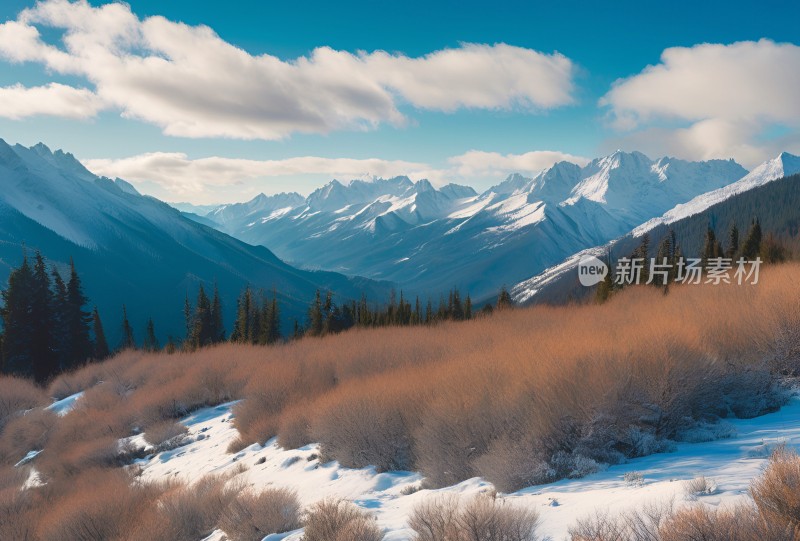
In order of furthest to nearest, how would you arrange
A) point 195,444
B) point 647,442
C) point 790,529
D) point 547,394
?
point 195,444 → point 547,394 → point 647,442 → point 790,529

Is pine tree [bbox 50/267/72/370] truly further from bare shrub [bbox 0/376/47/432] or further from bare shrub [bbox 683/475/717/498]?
bare shrub [bbox 683/475/717/498]

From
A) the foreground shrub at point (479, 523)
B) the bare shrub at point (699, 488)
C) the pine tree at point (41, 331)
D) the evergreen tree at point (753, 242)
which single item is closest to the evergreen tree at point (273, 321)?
the pine tree at point (41, 331)

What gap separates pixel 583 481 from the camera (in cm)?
512

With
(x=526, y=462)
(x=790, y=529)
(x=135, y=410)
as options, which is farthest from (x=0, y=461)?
(x=790, y=529)

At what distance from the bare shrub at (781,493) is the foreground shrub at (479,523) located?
5.84 ft

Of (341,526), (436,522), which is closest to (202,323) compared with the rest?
(341,526)

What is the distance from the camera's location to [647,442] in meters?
5.58

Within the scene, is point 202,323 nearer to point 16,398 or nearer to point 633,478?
point 16,398

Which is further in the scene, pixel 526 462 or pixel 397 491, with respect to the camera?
pixel 397 491

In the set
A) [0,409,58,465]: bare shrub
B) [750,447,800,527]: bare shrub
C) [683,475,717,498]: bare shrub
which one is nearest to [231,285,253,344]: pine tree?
[0,409,58,465]: bare shrub

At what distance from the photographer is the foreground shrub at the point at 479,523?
4121 mm

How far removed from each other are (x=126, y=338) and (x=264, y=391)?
58401 mm

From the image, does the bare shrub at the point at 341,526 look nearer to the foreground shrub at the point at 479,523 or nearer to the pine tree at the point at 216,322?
the foreground shrub at the point at 479,523

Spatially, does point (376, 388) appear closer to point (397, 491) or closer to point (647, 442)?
point (397, 491)
